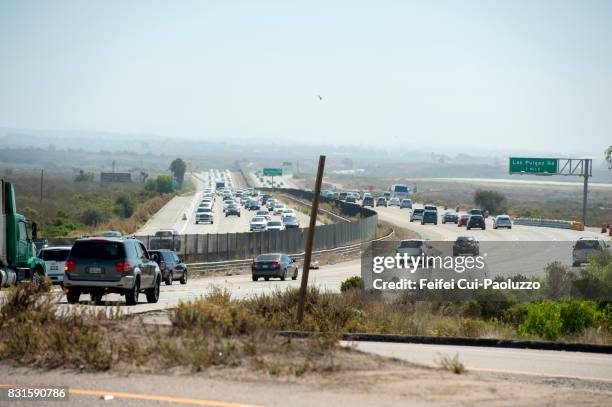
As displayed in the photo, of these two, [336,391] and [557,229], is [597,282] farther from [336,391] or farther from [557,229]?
[557,229]

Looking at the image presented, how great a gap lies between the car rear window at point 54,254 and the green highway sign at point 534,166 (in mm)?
77366

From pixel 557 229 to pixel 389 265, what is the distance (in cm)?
6428

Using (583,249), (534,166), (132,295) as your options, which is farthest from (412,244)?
(534,166)

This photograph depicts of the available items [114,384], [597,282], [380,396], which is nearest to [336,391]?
[380,396]

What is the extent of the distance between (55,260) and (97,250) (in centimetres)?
961

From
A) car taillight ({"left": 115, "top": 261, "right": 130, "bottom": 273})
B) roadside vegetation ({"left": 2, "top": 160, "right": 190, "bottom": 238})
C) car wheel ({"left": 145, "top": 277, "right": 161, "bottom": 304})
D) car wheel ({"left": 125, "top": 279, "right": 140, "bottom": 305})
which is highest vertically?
car taillight ({"left": 115, "top": 261, "right": 130, "bottom": 273})

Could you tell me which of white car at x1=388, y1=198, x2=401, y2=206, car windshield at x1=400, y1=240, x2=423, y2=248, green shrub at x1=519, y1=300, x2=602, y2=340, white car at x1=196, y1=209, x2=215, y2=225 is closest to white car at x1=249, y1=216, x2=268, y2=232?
white car at x1=196, y1=209, x2=215, y2=225

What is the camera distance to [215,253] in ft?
181

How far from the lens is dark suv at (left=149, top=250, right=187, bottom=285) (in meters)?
39.4

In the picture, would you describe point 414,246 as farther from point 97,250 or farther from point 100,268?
point 100,268

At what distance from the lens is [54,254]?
35.1m

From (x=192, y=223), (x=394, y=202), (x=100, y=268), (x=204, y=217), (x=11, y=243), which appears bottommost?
(x=192, y=223)

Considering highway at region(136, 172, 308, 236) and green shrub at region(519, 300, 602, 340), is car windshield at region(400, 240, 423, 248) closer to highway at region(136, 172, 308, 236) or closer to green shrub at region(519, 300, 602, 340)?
green shrub at region(519, 300, 602, 340)

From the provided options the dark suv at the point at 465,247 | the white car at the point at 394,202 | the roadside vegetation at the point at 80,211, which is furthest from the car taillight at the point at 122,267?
the white car at the point at 394,202
